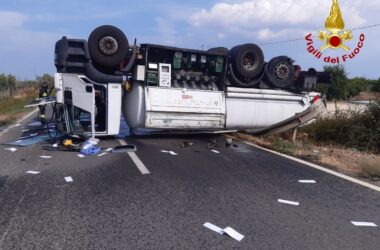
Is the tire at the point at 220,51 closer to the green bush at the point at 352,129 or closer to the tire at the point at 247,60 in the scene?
the tire at the point at 247,60

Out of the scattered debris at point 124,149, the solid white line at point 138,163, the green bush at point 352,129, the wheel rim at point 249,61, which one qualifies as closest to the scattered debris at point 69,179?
the solid white line at point 138,163

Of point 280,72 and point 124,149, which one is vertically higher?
point 280,72

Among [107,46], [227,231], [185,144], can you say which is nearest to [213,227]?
[227,231]

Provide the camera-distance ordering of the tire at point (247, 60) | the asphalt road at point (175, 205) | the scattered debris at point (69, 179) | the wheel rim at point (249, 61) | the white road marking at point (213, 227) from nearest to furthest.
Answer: the asphalt road at point (175, 205) < the white road marking at point (213, 227) < the scattered debris at point (69, 179) < the tire at point (247, 60) < the wheel rim at point (249, 61)

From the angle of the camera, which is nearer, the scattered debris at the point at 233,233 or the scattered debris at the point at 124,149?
the scattered debris at the point at 233,233

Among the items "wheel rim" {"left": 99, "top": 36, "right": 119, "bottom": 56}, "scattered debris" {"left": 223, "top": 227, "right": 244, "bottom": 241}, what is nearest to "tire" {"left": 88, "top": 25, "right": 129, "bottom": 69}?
"wheel rim" {"left": 99, "top": 36, "right": 119, "bottom": 56}

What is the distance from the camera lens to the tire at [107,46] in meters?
8.87

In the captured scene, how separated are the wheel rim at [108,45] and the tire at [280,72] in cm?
367

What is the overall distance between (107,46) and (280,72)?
4.16m

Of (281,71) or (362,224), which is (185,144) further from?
(362,224)

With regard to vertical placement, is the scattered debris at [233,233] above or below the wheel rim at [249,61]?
below

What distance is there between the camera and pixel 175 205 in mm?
4707

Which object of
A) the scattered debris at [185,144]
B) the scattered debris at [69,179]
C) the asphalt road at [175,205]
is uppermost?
the asphalt road at [175,205]

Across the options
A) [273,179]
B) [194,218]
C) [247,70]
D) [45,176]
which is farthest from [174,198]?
[247,70]
